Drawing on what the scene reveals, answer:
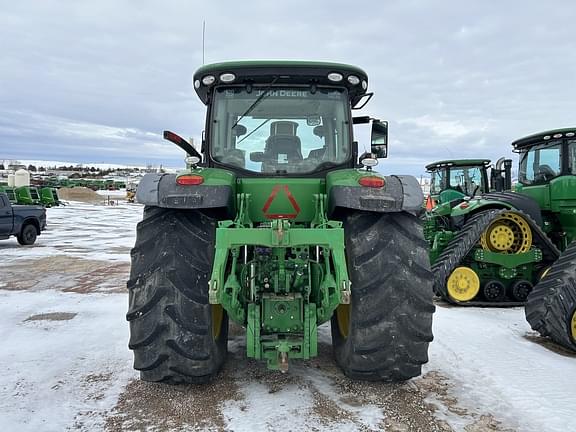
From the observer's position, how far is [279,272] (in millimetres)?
3482

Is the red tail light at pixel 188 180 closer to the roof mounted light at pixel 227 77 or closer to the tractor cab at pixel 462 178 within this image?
the roof mounted light at pixel 227 77

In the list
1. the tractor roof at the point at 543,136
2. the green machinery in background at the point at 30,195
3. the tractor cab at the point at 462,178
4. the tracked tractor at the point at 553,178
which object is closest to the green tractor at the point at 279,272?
the tracked tractor at the point at 553,178

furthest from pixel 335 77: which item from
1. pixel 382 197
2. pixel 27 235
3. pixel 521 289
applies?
pixel 27 235

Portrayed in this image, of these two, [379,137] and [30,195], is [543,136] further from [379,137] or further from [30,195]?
[30,195]

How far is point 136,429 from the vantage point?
10.0 feet

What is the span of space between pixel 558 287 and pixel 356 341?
2.68m

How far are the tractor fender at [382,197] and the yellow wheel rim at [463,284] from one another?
4084 mm

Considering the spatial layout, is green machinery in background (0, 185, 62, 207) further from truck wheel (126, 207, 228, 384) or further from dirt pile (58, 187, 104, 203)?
truck wheel (126, 207, 228, 384)

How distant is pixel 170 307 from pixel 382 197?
1627 mm

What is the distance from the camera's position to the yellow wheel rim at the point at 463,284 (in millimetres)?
7254

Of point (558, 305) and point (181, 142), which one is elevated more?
point (181, 142)

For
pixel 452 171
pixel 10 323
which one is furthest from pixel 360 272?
pixel 452 171

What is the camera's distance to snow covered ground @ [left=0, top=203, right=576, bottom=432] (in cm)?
318

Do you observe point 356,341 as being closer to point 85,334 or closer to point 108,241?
point 85,334
